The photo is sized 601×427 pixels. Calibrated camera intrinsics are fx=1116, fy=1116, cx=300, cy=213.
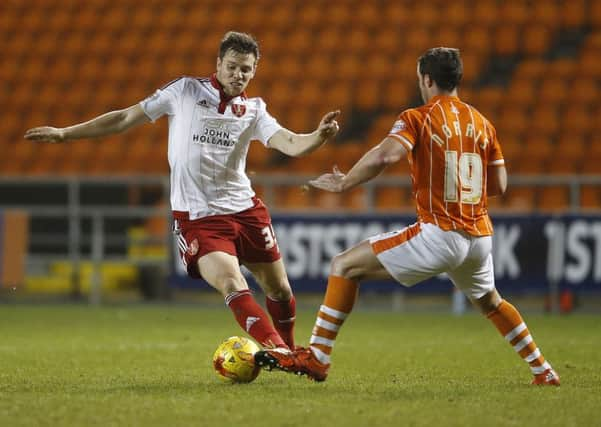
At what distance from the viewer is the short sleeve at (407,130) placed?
5.81 m

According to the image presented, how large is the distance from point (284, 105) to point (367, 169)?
498 inches

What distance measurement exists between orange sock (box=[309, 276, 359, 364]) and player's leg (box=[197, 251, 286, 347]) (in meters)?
0.27

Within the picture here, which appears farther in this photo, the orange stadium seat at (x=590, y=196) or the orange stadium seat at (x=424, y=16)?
the orange stadium seat at (x=424, y=16)

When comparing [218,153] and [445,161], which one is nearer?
[445,161]

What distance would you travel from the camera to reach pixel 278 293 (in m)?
7.13

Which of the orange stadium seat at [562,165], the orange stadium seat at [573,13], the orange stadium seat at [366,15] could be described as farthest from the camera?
the orange stadium seat at [366,15]

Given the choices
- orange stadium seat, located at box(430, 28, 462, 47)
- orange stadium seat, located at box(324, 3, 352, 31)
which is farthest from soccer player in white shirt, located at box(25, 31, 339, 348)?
orange stadium seat, located at box(324, 3, 352, 31)

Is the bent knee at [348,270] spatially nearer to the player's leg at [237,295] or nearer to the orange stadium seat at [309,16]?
the player's leg at [237,295]

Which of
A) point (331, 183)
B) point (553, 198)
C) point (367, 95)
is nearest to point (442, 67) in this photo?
point (331, 183)

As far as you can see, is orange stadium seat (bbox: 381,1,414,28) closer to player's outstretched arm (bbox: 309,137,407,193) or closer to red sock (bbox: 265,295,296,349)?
red sock (bbox: 265,295,296,349)

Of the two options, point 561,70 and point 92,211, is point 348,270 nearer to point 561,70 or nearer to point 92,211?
point 92,211

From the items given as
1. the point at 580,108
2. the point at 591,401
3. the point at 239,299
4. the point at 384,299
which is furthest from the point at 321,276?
the point at 591,401

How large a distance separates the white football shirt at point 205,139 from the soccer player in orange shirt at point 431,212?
100 centimetres

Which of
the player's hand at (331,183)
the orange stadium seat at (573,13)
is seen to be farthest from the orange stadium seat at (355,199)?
the player's hand at (331,183)
